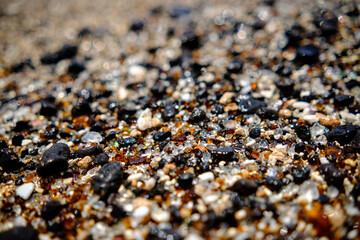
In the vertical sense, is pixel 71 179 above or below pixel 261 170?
above

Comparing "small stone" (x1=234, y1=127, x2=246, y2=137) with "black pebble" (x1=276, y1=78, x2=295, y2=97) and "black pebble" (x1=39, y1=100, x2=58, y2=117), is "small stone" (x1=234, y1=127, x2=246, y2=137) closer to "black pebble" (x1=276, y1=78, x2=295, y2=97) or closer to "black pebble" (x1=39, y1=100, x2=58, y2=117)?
"black pebble" (x1=276, y1=78, x2=295, y2=97)

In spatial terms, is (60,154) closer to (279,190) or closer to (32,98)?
(32,98)

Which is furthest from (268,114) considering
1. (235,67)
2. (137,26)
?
(137,26)

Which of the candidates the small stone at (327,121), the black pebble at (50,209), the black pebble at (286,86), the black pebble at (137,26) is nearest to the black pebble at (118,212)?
the black pebble at (50,209)

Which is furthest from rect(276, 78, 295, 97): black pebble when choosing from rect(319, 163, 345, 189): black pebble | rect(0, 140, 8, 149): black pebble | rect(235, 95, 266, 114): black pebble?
rect(0, 140, 8, 149): black pebble

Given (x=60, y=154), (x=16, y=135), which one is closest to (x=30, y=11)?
(x=16, y=135)

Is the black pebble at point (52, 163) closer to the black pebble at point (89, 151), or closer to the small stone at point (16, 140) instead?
the black pebble at point (89, 151)

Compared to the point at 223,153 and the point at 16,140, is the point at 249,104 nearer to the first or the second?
the point at 223,153

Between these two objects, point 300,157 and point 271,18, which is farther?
point 271,18
